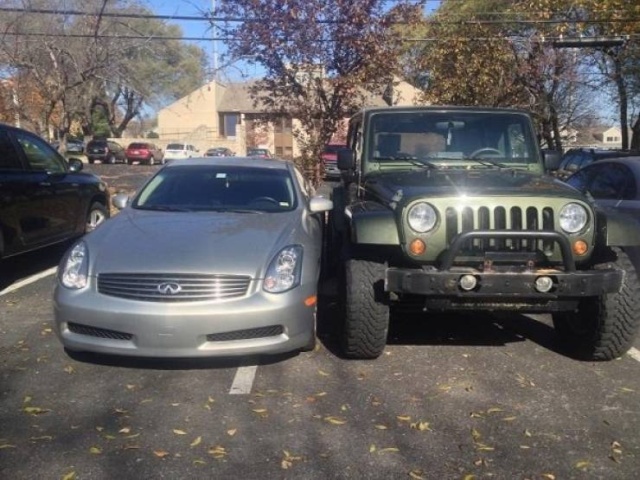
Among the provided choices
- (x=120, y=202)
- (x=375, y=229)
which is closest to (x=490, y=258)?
(x=375, y=229)

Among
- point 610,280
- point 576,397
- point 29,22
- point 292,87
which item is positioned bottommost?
point 576,397

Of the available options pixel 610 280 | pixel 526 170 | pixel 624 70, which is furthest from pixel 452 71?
pixel 610 280

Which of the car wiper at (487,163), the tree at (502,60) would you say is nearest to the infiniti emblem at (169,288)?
the car wiper at (487,163)

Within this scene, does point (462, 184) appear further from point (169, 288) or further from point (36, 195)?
point (36, 195)

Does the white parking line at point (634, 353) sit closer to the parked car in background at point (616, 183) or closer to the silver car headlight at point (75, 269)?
the parked car in background at point (616, 183)

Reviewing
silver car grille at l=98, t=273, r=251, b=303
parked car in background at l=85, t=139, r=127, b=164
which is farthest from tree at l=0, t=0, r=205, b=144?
parked car in background at l=85, t=139, r=127, b=164

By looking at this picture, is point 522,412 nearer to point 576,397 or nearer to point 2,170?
point 576,397

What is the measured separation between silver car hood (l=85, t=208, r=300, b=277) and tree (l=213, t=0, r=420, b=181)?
24.5ft

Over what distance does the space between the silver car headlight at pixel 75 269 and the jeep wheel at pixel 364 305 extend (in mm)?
1775

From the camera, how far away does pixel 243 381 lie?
4652 millimetres

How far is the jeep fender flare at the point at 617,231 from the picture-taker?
4.61 m

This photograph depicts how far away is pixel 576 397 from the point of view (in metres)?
4.41

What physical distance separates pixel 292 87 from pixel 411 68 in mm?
10800

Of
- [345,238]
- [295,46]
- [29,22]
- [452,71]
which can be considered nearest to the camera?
[345,238]
